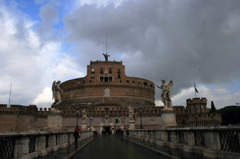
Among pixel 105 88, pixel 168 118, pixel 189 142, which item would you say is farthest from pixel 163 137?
pixel 105 88

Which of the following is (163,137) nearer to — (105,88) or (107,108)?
(107,108)

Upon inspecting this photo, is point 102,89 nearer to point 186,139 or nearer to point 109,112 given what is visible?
point 109,112

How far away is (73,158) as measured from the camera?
7.88 meters

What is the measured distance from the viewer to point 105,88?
6906cm

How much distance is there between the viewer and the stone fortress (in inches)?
1939

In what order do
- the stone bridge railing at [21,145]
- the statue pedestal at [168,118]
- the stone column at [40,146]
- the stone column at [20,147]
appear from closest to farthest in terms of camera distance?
the stone bridge railing at [21,145] → the stone column at [20,147] → the stone column at [40,146] → the statue pedestal at [168,118]

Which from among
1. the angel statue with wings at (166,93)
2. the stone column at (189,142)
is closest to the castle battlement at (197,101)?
the angel statue with wings at (166,93)

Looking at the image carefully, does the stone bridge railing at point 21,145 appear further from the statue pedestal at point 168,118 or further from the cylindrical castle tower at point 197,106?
the cylindrical castle tower at point 197,106

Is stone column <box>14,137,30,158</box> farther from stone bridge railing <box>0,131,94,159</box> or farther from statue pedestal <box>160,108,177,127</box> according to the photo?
statue pedestal <box>160,108,177,127</box>

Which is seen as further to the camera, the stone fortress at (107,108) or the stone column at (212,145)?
the stone fortress at (107,108)

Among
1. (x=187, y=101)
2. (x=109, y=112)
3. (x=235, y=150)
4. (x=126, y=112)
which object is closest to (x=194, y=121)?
(x=187, y=101)

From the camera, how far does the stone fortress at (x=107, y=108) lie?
49.2 meters

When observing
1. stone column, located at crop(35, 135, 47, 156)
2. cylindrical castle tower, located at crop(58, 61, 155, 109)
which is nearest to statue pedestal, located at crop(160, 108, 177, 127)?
stone column, located at crop(35, 135, 47, 156)

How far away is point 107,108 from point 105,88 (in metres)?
11.5
